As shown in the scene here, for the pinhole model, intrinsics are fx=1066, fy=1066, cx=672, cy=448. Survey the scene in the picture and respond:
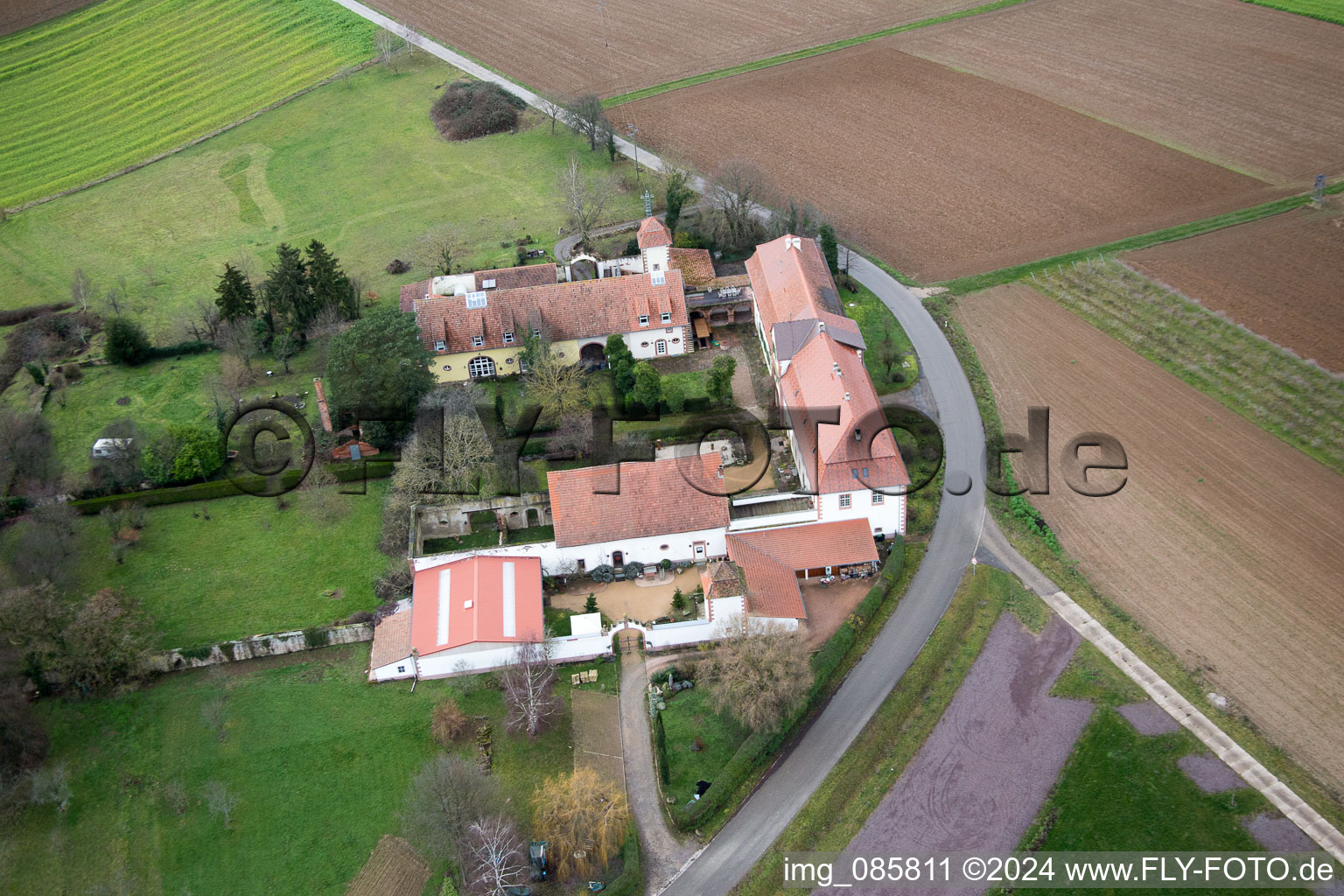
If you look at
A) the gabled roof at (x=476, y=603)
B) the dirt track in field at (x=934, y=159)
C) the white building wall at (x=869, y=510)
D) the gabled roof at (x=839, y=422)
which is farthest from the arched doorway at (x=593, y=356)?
the dirt track in field at (x=934, y=159)

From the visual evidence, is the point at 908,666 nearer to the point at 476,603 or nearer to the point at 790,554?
the point at 790,554

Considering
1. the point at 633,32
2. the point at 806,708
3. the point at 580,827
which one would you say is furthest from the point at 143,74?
the point at 580,827

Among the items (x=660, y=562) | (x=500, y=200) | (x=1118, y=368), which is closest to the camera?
(x=660, y=562)

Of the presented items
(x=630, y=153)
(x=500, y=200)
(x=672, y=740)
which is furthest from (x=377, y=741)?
(x=630, y=153)

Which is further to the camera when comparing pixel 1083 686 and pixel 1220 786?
pixel 1083 686

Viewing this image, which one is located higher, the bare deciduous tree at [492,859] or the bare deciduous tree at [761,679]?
the bare deciduous tree at [761,679]

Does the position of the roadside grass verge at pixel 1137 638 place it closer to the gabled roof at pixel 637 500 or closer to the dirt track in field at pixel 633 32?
the gabled roof at pixel 637 500

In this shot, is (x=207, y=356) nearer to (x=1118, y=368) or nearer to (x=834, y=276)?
(x=834, y=276)
